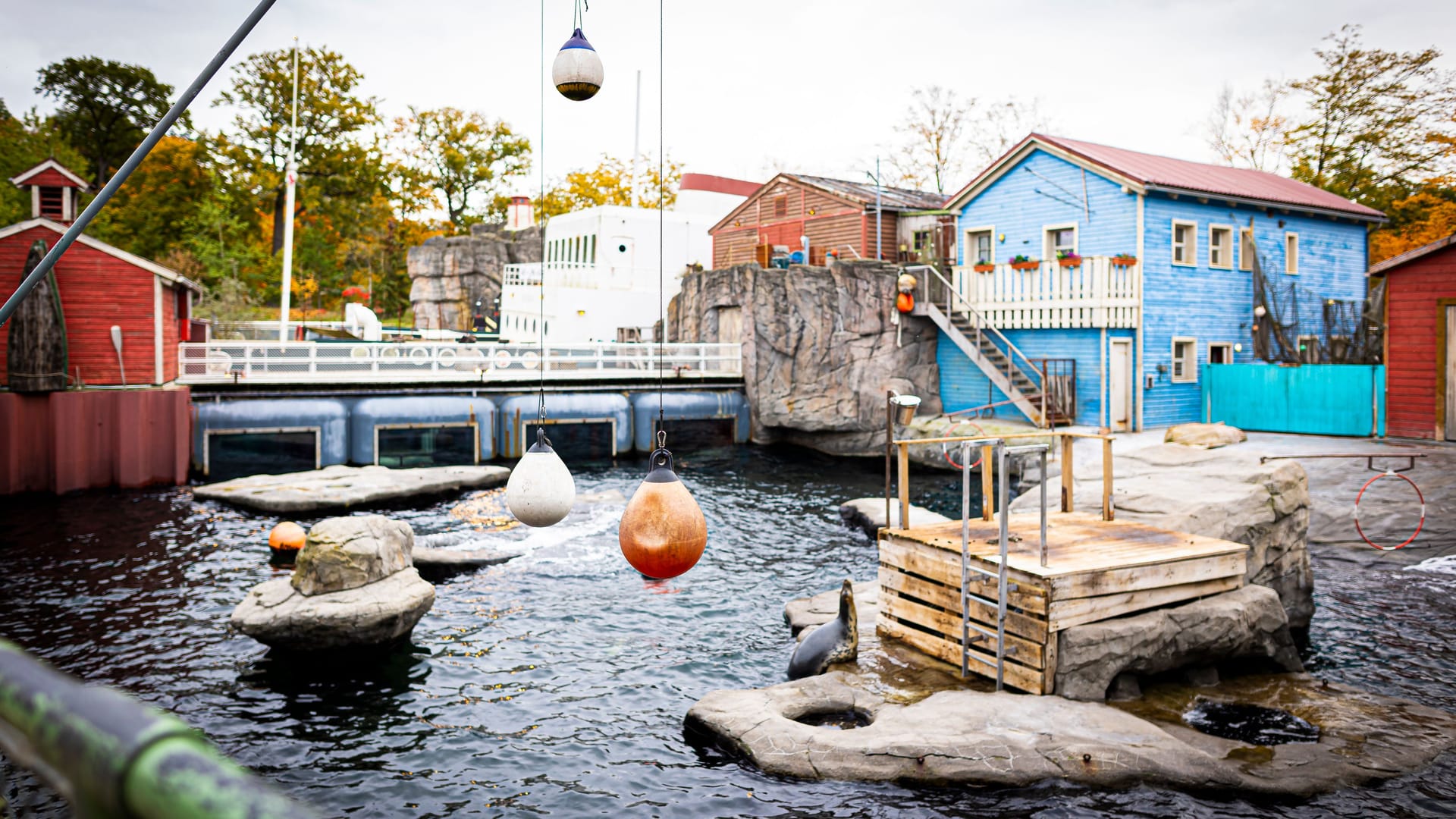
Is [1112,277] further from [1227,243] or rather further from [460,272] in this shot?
[460,272]

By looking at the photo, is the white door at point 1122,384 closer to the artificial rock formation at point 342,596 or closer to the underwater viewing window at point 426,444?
the underwater viewing window at point 426,444

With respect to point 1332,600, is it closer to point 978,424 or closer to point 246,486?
point 978,424

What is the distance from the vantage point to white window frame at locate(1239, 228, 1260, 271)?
27.7 meters

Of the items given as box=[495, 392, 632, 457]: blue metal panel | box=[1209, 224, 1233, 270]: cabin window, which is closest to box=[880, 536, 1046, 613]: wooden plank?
box=[495, 392, 632, 457]: blue metal panel

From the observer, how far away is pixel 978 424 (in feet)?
86.3

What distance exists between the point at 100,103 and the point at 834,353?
40.0m

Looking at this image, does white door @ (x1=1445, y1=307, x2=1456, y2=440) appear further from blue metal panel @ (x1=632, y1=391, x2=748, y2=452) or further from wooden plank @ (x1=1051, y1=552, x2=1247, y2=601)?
blue metal panel @ (x1=632, y1=391, x2=748, y2=452)

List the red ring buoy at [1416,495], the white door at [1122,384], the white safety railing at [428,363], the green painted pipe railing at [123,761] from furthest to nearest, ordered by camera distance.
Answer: the white door at [1122,384] < the white safety railing at [428,363] < the red ring buoy at [1416,495] < the green painted pipe railing at [123,761]

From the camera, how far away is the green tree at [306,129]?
152 feet

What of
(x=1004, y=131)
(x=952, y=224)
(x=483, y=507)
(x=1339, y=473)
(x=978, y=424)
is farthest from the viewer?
(x=1004, y=131)

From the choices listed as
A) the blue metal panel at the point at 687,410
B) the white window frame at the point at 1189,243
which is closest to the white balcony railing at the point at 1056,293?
the white window frame at the point at 1189,243

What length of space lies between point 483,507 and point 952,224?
1910 centimetres

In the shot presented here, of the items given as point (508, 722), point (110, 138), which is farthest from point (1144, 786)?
point (110, 138)

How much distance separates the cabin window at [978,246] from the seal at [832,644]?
68.1 ft
